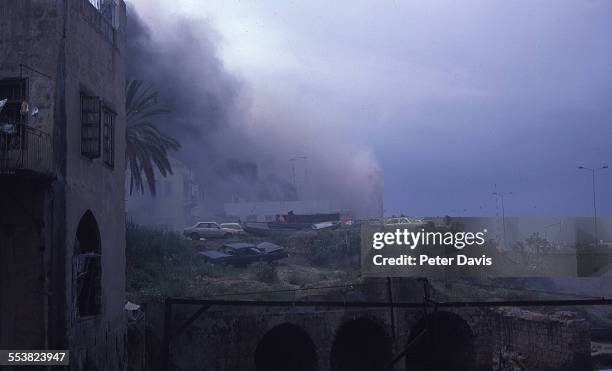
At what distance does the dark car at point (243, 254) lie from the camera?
1715 inches

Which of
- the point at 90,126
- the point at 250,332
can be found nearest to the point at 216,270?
the point at 250,332

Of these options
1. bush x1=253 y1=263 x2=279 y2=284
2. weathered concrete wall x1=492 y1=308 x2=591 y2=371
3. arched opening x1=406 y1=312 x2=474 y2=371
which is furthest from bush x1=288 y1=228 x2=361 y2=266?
weathered concrete wall x1=492 y1=308 x2=591 y2=371

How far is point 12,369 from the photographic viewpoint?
17.1 meters

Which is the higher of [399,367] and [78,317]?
[78,317]

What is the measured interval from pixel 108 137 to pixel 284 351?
1552 centimetres

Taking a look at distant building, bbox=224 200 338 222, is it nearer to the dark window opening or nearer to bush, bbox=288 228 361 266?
bush, bbox=288 228 361 266

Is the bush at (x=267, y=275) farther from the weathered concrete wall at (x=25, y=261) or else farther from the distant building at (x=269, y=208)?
the distant building at (x=269, y=208)

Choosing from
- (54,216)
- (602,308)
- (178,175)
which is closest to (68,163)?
(54,216)

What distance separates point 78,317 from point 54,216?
3.25 meters

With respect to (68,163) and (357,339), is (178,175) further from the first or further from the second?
(68,163)

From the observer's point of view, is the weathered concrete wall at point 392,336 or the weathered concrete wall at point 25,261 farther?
the weathered concrete wall at point 392,336

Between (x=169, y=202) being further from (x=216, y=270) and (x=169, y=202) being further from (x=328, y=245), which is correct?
(x=216, y=270)

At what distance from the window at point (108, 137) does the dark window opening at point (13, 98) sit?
3703mm

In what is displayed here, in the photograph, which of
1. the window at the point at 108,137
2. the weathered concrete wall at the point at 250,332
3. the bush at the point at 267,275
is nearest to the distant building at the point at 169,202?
the bush at the point at 267,275
